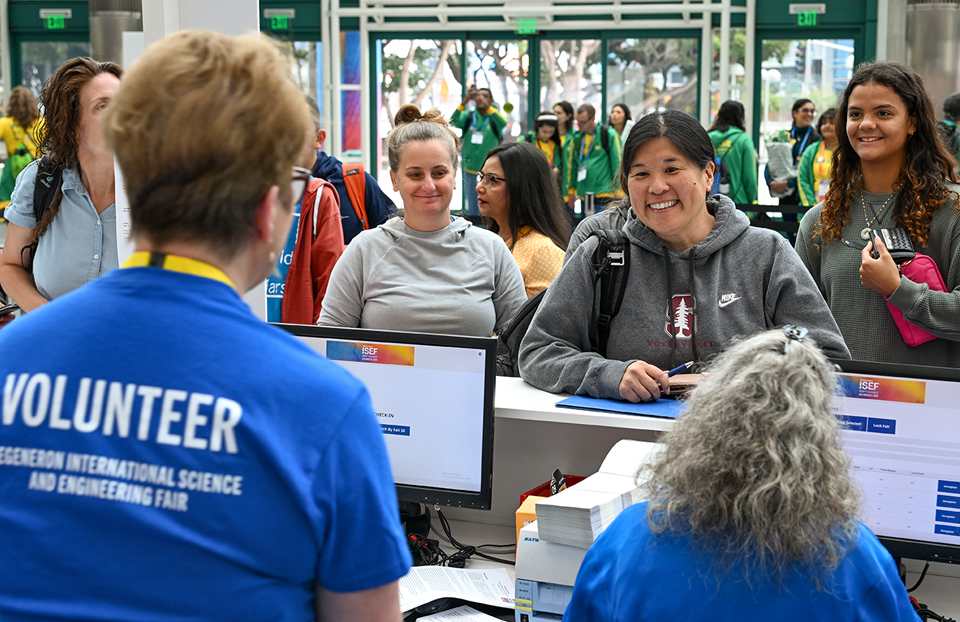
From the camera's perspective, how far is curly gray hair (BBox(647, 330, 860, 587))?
101cm

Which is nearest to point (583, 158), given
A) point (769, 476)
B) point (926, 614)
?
point (926, 614)

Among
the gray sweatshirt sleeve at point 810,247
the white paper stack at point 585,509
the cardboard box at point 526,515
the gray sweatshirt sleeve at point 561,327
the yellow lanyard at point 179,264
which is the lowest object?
the cardboard box at point 526,515

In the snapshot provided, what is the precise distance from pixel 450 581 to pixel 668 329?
82cm

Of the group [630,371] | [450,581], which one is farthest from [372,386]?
[630,371]

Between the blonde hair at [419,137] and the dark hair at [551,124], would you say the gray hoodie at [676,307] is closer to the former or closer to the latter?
the blonde hair at [419,137]

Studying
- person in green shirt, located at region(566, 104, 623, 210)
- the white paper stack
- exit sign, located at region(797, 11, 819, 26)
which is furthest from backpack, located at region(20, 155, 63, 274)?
exit sign, located at region(797, 11, 819, 26)

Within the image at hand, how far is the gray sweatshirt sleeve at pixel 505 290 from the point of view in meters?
2.75

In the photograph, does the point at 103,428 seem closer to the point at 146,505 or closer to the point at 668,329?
the point at 146,505

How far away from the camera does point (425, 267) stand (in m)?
2.66

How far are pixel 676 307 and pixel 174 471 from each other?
1.59 metres

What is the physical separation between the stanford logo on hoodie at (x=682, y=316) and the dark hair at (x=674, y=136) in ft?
1.18

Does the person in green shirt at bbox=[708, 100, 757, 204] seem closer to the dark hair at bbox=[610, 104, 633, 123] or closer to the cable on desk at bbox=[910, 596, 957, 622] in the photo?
the dark hair at bbox=[610, 104, 633, 123]

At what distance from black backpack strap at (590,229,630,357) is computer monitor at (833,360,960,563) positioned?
2.08 ft

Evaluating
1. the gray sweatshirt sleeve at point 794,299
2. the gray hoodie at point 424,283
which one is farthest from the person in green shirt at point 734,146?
the gray sweatshirt sleeve at point 794,299
